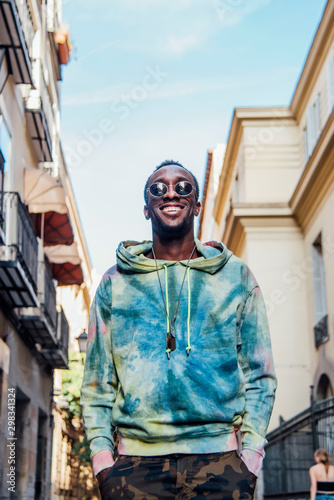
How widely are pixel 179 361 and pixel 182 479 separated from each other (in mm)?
405

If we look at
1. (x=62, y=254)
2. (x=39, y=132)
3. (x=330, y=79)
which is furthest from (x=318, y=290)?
(x=39, y=132)

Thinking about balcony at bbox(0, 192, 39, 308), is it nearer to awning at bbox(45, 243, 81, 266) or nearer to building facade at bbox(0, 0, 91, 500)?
building facade at bbox(0, 0, 91, 500)

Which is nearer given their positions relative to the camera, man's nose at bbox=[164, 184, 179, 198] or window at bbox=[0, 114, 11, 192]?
man's nose at bbox=[164, 184, 179, 198]

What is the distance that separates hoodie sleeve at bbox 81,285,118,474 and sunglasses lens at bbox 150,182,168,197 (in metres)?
0.44

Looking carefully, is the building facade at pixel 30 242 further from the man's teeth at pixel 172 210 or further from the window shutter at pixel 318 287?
the man's teeth at pixel 172 210

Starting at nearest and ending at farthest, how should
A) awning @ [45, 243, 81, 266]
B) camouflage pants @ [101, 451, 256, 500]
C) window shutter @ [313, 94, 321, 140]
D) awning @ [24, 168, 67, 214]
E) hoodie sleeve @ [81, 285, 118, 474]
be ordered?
camouflage pants @ [101, 451, 256, 500], hoodie sleeve @ [81, 285, 118, 474], awning @ [24, 168, 67, 214], awning @ [45, 243, 81, 266], window shutter @ [313, 94, 321, 140]

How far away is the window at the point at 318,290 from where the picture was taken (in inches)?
919

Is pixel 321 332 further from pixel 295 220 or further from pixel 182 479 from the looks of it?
pixel 182 479

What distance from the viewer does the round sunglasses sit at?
9.87 feet

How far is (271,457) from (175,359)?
2134 centimetres

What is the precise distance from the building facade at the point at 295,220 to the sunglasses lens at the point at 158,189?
17.3m

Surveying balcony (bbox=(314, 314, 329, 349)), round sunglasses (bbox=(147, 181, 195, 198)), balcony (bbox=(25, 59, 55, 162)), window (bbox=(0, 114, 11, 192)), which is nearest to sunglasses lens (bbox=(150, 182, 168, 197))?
round sunglasses (bbox=(147, 181, 195, 198))

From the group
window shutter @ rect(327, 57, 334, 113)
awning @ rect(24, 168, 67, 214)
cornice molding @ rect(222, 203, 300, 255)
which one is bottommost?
awning @ rect(24, 168, 67, 214)

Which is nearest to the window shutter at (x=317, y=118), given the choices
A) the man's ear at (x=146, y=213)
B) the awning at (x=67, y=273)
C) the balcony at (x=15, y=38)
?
the awning at (x=67, y=273)
